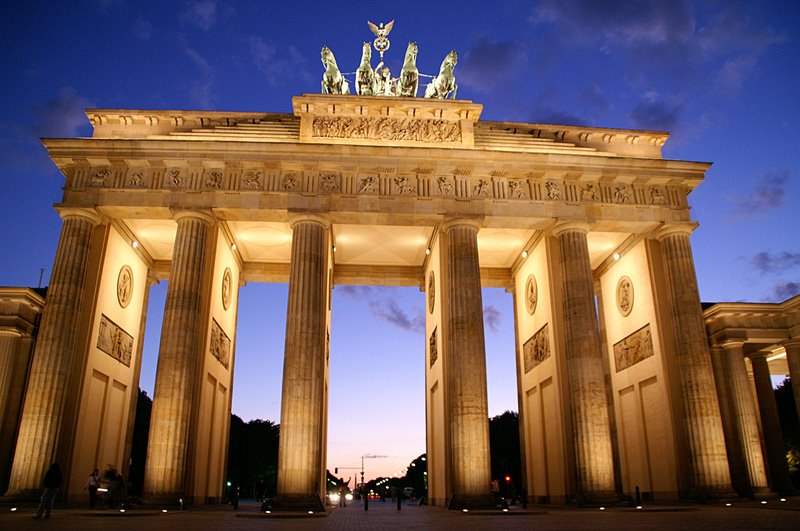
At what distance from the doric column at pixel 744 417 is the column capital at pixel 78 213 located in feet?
90.2

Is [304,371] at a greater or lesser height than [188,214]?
lesser

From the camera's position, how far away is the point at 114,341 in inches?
1051

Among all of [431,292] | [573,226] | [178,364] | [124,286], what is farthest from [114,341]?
[573,226]

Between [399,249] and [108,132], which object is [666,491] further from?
[108,132]

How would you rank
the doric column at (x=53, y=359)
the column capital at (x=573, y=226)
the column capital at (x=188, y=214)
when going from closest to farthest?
the doric column at (x=53, y=359)
the column capital at (x=188, y=214)
the column capital at (x=573, y=226)

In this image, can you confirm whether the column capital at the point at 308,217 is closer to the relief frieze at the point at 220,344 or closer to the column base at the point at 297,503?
the relief frieze at the point at 220,344

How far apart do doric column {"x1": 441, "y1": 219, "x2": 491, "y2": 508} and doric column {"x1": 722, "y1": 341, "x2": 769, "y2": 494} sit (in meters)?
11.1

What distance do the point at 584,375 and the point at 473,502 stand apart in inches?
254

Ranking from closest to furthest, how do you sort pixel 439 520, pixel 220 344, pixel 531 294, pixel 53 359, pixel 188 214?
pixel 439 520
pixel 53 359
pixel 188 214
pixel 220 344
pixel 531 294

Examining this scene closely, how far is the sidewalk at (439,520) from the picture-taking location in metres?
12.4

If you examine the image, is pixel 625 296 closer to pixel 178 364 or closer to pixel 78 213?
pixel 178 364

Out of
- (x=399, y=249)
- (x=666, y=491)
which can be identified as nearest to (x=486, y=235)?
(x=399, y=249)

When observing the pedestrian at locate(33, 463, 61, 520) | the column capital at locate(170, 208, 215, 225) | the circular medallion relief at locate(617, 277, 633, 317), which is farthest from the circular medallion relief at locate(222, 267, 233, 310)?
the circular medallion relief at locate(617, 277, 633, 317)

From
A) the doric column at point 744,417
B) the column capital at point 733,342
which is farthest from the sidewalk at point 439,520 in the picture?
the column capital at point 733,342
